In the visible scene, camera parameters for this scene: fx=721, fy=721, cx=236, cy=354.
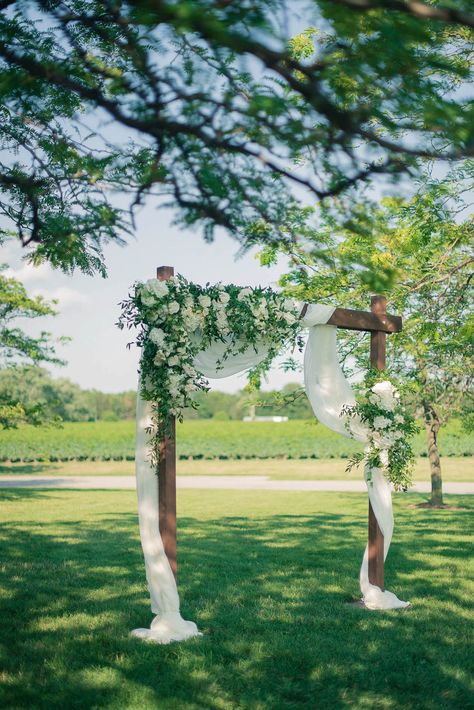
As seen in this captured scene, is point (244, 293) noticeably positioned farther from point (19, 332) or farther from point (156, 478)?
point (19, 332)

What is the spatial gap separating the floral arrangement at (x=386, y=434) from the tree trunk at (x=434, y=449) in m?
8.12

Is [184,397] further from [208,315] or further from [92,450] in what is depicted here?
[92,450]

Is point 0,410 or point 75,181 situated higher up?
point 75,181

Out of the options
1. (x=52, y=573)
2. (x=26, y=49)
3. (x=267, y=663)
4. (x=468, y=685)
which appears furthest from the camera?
(x=52, y=573)

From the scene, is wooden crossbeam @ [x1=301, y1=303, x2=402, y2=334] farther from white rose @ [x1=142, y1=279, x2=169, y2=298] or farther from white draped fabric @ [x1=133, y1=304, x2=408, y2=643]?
white rose @ [x1=142, y1=279, x2=169, y2=298]

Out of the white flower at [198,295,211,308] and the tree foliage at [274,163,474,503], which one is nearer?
the white flower at [198,295,211,308]

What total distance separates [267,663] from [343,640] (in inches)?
34.5

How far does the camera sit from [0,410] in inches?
622

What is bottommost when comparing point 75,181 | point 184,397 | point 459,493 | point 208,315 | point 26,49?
point 459,493

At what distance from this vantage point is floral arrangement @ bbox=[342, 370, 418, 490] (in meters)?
6.88

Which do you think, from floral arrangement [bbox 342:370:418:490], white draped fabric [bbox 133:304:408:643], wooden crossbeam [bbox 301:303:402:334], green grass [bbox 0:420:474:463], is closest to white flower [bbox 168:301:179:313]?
white draped fabric [bbox 133:304:408:643]

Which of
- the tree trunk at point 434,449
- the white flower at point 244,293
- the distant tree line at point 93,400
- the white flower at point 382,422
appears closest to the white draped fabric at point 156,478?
the white flower at point 382,422

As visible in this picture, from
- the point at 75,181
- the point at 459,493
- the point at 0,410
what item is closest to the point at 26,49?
the point at 75,181

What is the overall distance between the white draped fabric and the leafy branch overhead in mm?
1984
